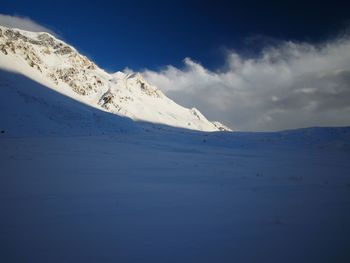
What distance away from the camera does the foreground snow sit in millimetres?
5543

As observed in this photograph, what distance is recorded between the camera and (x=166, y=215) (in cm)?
761

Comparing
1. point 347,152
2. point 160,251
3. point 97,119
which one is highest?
point 97,119

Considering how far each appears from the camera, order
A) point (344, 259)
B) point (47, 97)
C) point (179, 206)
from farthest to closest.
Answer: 1. point (47, 97)
2. point (179, 206)
3. point (344, 259)

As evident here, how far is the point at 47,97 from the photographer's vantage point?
55875mm

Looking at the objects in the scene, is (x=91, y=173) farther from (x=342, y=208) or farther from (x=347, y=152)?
(x=347, y=152)

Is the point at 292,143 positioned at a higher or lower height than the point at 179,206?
higher

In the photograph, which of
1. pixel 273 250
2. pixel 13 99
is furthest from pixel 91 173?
pixel 13 99

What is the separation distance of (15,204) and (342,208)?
1022 centimetres

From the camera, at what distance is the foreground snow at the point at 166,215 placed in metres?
5.54

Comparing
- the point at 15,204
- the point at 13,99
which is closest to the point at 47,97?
the point at 13,99

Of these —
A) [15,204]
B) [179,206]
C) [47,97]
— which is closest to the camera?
[15,204]

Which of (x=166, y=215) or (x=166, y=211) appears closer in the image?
(x=166, y=215)

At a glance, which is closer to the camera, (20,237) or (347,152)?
(20,237)

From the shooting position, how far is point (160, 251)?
5.58m
